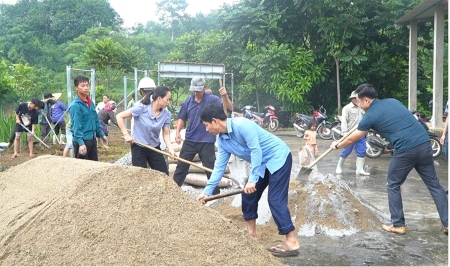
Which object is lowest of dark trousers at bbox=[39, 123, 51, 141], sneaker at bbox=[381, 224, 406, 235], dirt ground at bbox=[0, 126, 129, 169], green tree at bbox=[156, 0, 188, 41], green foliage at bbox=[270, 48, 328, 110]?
sneaker at bbox=[381, 224, 406, 235]

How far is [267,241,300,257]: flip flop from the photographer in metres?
4.58

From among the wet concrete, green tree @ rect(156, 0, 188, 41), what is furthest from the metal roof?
green tree @ rect(156, 0, 188, 41)

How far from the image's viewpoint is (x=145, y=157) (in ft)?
20.0

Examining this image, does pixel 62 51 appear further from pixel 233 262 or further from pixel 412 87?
pixel 233 262

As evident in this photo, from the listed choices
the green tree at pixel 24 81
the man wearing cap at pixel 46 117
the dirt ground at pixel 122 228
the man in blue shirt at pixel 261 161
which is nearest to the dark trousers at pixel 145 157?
the dirt ground at pixel 122 228

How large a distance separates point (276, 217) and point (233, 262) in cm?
101

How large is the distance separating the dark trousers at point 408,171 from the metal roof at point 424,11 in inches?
285

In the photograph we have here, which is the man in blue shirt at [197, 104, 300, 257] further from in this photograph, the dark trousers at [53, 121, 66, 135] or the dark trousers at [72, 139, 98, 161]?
the dark trousers at [53, 121, 66, 135]

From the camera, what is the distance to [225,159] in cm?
475

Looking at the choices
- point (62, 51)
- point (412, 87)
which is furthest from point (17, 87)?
point (412, 87)

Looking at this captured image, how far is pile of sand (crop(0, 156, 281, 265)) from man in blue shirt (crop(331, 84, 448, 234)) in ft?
6.74

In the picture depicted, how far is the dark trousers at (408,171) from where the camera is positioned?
5410mm

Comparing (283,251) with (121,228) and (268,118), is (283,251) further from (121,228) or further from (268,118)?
(268,118)

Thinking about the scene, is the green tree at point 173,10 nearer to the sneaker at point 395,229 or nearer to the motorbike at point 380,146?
the motorbike at point 380,146
